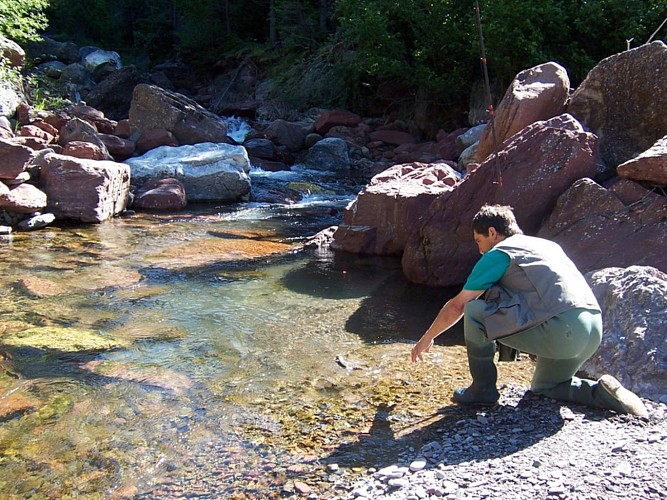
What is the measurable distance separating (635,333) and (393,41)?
17233 millimetres

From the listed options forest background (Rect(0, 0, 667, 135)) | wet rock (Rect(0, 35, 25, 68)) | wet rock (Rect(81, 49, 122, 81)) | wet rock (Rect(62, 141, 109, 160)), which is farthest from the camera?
wet rock (Rect(81, 49, 122, 81))

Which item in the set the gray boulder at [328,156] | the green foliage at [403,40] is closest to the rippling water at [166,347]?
the gray boulder at [328,156]

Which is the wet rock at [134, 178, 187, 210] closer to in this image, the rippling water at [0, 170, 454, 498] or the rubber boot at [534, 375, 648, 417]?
the rippling water at [0, 170, 454, 498]

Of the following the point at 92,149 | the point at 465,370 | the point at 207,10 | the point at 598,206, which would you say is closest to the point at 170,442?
the point at 465,370

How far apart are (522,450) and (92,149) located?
10943 mm

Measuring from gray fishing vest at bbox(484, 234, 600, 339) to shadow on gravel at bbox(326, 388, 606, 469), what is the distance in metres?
0.52

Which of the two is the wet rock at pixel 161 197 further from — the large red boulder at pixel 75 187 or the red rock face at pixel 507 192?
the red rock face at pixel 507 192

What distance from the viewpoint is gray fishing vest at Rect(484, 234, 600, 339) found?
12.0 ft

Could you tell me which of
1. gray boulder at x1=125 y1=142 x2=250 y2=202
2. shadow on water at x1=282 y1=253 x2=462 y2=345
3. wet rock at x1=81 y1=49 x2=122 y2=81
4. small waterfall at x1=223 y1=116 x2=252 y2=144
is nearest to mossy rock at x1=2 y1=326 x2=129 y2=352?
shadow on water at x1=282 y1=253 x2=462 y2=345

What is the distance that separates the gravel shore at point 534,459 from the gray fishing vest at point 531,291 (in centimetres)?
55

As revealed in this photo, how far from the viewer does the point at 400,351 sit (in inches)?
215

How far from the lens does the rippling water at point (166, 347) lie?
3771 millimetres

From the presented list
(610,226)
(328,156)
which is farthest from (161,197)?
(610,226)

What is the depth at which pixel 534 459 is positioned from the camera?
333cm
